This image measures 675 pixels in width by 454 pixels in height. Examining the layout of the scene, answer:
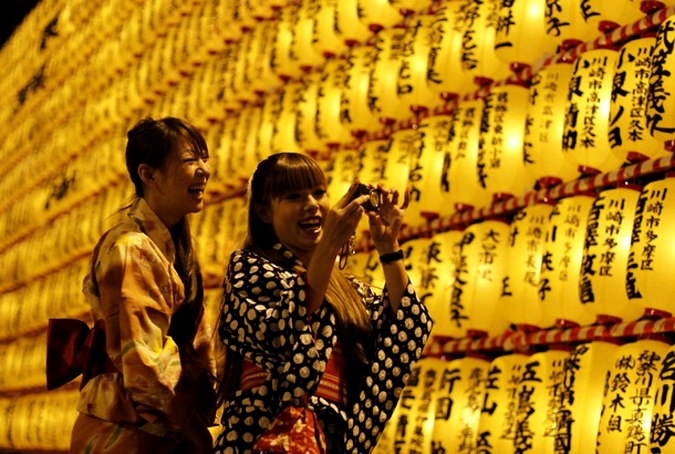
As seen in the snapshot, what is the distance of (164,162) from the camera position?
2848 mm

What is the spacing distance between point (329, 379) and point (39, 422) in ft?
28.0

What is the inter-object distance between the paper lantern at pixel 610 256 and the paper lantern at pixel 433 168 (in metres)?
1.23

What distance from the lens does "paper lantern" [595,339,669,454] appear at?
173 inches

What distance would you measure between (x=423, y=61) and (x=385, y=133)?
730 millimetres

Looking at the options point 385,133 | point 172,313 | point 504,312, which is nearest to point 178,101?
point 385,133

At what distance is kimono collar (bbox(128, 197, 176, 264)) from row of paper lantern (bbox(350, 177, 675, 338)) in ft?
7.59

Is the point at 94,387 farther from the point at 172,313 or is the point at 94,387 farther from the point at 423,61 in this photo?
the point at 423,61

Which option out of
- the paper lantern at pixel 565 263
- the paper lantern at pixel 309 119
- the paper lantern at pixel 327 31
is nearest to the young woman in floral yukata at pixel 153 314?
the paper lantern at pixel 565 263

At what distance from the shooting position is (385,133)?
7.05 meters

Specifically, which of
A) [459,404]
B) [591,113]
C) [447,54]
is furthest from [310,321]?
[447,54]

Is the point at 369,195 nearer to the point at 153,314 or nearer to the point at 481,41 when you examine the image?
the point at 153,314

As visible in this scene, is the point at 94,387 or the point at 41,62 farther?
the point at 41,62

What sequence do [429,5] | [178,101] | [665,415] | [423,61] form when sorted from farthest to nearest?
1. [178,101]
2. [429,5]
3. [423,61]
4. [665,415]

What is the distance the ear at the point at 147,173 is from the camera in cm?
286
